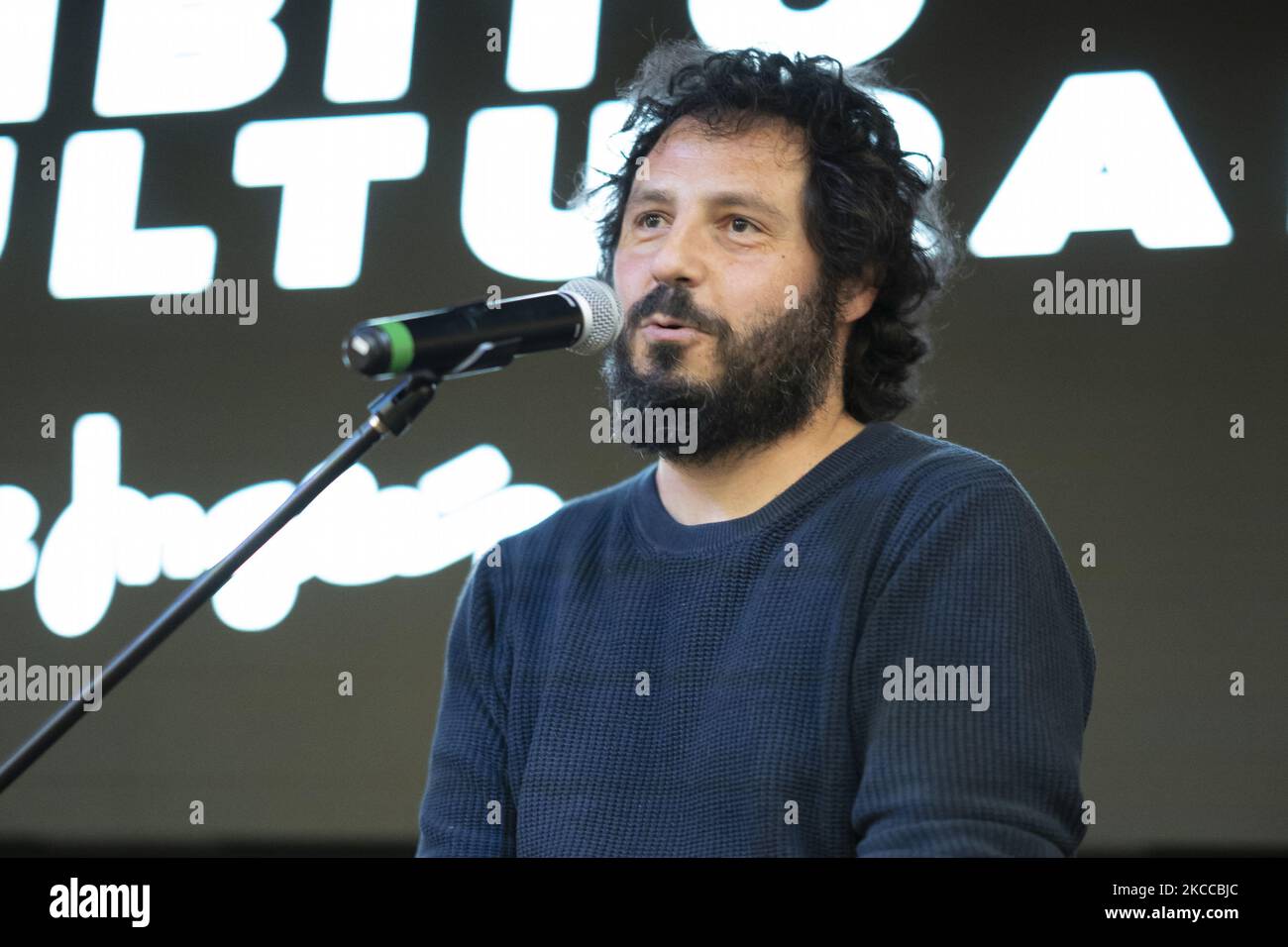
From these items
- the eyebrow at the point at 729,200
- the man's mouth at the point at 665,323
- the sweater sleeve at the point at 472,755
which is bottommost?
the sweater sleeve at the point at 472,755

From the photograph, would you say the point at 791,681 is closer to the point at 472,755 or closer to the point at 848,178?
the point at 472,755

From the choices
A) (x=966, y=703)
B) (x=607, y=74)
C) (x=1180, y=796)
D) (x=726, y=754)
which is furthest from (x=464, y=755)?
(x=607, y=74)

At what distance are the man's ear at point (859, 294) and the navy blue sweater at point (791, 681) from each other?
257mm

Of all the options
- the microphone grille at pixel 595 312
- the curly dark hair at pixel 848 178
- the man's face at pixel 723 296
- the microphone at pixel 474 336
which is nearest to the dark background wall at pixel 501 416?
the curly dark hair at pixel 848 178

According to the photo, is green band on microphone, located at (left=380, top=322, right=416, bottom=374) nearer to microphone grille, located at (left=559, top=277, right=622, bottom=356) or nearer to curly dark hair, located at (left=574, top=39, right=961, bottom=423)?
microphone grille, located at (left=559, top=277, right=622, bottom=356)

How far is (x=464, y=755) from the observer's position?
5.91 ft

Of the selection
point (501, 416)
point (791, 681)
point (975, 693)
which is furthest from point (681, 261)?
point (501, 416)

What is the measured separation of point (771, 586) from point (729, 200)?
51cm

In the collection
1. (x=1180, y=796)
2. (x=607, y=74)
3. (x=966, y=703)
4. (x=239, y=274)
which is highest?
(x=607, y=74)

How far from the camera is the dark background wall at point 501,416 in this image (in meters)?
2.81

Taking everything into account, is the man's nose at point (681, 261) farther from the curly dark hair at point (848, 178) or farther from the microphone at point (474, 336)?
the microphone at point (474, 336)

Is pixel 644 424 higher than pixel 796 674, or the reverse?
pixel 644 424
